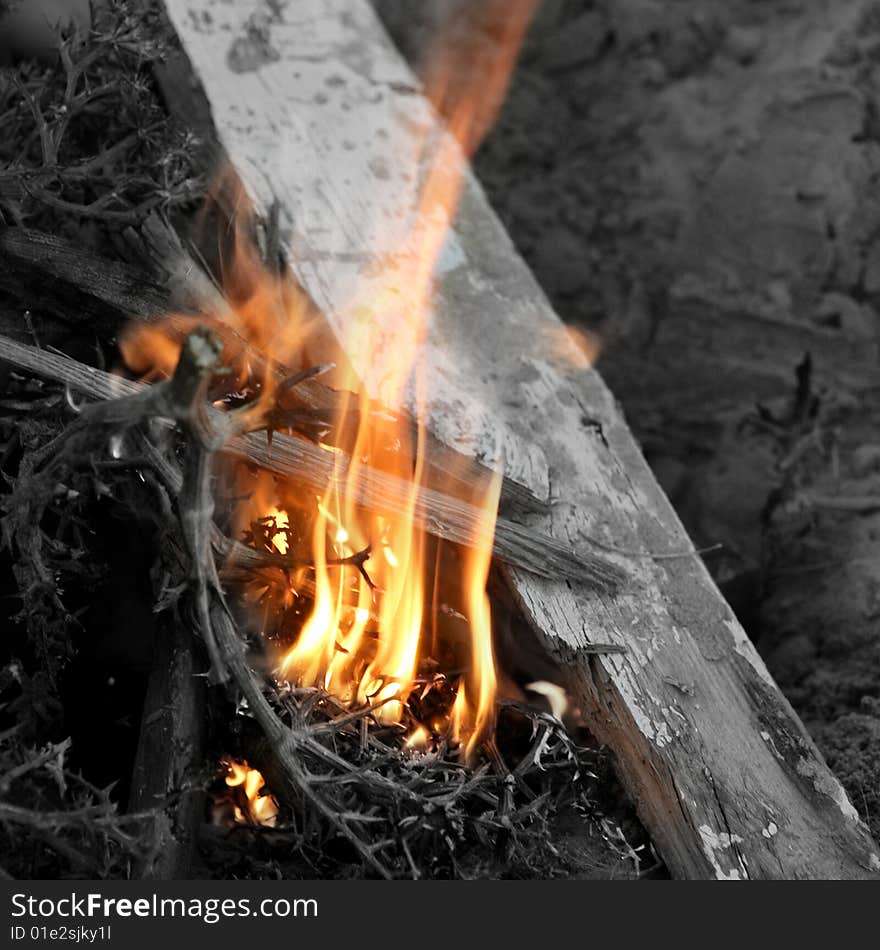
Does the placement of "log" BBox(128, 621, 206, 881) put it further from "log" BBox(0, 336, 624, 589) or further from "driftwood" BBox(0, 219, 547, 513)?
"driftwood" BBox(0, 219, 547, 513)

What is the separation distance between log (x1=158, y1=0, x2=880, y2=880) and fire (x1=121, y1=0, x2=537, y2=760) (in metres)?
0.07

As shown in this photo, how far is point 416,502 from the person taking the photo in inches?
90.7

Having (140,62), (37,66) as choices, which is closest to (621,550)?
(140,62)

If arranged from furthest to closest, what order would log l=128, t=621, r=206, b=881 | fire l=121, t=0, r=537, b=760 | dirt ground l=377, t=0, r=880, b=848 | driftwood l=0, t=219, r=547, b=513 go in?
dirt ground l=377, t=0, r=880, b=848 < driftwood l=0, t=219, r=547, b=513 < fire l=121, t=0, r=537, b=760 < log l=128, t=621, r=206, b=881

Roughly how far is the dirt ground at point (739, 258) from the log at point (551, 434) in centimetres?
40

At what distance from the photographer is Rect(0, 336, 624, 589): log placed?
2.25 metres

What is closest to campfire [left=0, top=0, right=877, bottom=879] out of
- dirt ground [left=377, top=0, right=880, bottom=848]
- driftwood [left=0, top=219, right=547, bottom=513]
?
driftwood [left=0, top=219, right=547, bottom=513]

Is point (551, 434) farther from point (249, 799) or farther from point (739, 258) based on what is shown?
point (739, 258)

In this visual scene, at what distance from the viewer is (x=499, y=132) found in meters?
3.89

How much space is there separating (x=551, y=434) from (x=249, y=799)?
3.35ft

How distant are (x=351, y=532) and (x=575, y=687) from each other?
552 millimetres

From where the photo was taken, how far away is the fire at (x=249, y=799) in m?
2.16

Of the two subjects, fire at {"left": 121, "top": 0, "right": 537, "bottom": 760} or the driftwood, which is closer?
fire at {"left": 121, "top": 0, "right": 537, "bottom": 760}

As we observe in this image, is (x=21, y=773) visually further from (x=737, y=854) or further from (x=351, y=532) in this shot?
(x=737, y=854)
